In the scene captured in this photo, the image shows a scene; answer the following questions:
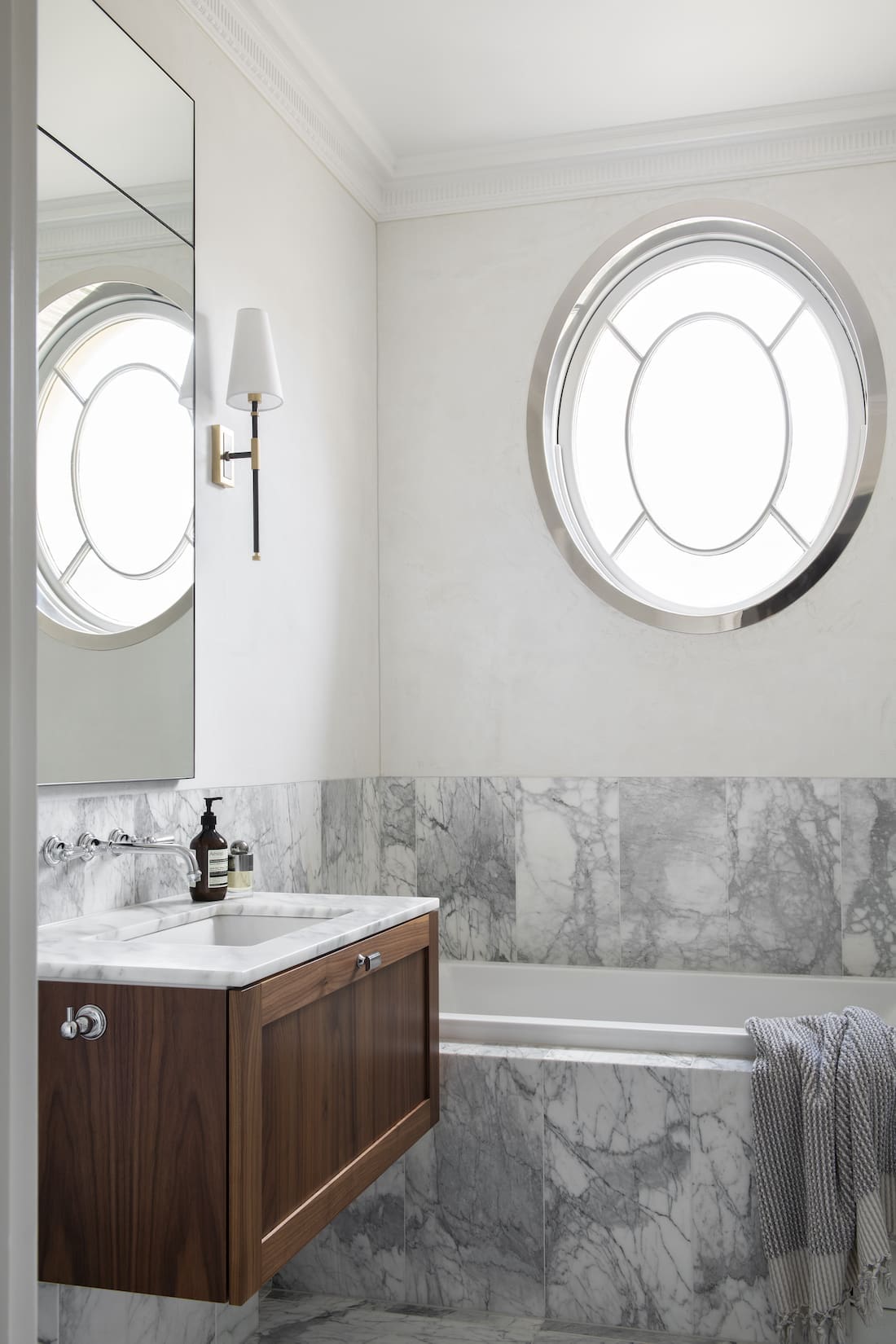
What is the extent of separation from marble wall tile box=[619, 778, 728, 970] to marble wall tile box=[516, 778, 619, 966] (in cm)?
4

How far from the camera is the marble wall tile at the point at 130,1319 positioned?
190cm

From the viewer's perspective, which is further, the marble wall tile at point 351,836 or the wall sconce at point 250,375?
the marble wall tile at point 351,836

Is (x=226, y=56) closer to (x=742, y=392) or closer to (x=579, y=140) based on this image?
(x=579, y=140)

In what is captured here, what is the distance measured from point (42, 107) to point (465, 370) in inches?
71.0

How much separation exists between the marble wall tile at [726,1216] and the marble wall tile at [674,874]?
99 cm

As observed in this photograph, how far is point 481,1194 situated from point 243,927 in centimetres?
81

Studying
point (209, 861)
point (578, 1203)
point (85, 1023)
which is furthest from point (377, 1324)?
point (85, 1023)

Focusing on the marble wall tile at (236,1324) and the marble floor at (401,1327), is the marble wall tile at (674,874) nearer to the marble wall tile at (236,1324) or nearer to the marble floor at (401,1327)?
the marble floor at (401,1327)

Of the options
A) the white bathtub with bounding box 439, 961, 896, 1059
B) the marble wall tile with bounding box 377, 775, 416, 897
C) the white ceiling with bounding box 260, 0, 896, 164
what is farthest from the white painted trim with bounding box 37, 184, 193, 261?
the white bathtub with bounding box 439, 961, 896, 1059

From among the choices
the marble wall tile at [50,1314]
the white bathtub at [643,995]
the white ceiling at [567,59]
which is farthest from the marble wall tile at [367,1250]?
the white ceiling at [567,59]

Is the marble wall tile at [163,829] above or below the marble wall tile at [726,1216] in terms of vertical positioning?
above

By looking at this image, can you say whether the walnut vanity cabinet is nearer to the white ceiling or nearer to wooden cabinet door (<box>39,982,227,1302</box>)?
wooden cabinet door (<box>39,982,227,1302</box>)

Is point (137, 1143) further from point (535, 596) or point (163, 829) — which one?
point (535, 596)

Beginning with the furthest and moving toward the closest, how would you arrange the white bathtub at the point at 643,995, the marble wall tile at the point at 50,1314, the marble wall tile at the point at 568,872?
the marble wall tile at the point at 568,872 < the white bathtub at the point at 643,995 < the marble wall tile at the point at 50,1314
